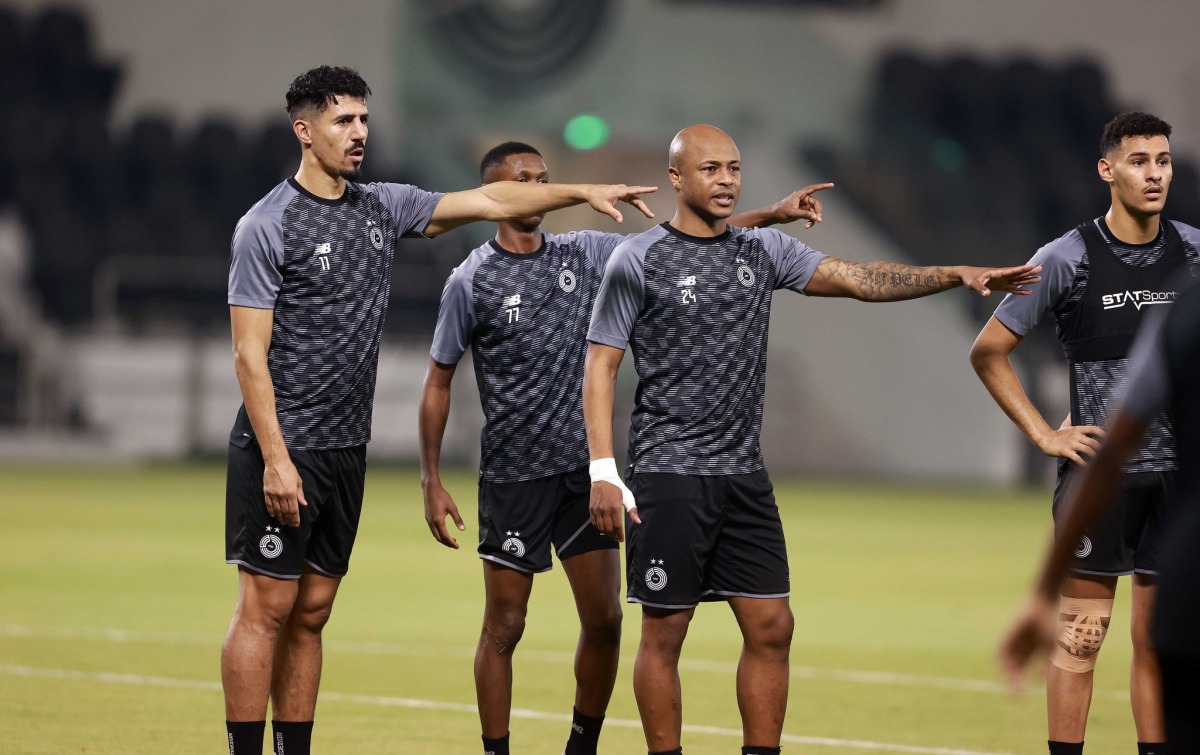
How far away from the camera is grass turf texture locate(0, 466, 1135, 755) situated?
757cm

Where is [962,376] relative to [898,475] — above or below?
above

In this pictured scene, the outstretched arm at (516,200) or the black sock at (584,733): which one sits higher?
the outstretched arm at (516,200)

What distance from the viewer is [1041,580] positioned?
10.8 ft

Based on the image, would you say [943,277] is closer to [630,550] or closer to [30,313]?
[630,550]

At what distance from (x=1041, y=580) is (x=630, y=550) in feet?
A: 9.18

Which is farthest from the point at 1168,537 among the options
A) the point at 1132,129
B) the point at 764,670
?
the point at 1132,129

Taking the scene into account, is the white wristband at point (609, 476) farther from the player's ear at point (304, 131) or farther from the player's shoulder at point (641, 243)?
Result: the player's ear at point (304, 131)

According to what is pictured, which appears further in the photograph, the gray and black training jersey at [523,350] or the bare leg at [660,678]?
the gray and black training jersey at [523,350]

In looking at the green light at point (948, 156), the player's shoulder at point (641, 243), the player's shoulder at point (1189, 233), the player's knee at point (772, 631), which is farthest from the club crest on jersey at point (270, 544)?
the green light at point (948, 156)

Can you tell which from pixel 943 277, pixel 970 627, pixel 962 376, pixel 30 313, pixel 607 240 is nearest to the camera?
pixel 943 277

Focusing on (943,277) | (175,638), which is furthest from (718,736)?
(175,638)

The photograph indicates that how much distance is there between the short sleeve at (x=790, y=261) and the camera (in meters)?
6.06

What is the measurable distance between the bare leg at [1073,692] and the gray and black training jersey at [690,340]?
1.29 metres

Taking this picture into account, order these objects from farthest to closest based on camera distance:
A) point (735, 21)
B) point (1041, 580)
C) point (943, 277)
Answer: point (735, 21) < point (943, 277) < point (1041, 580)
